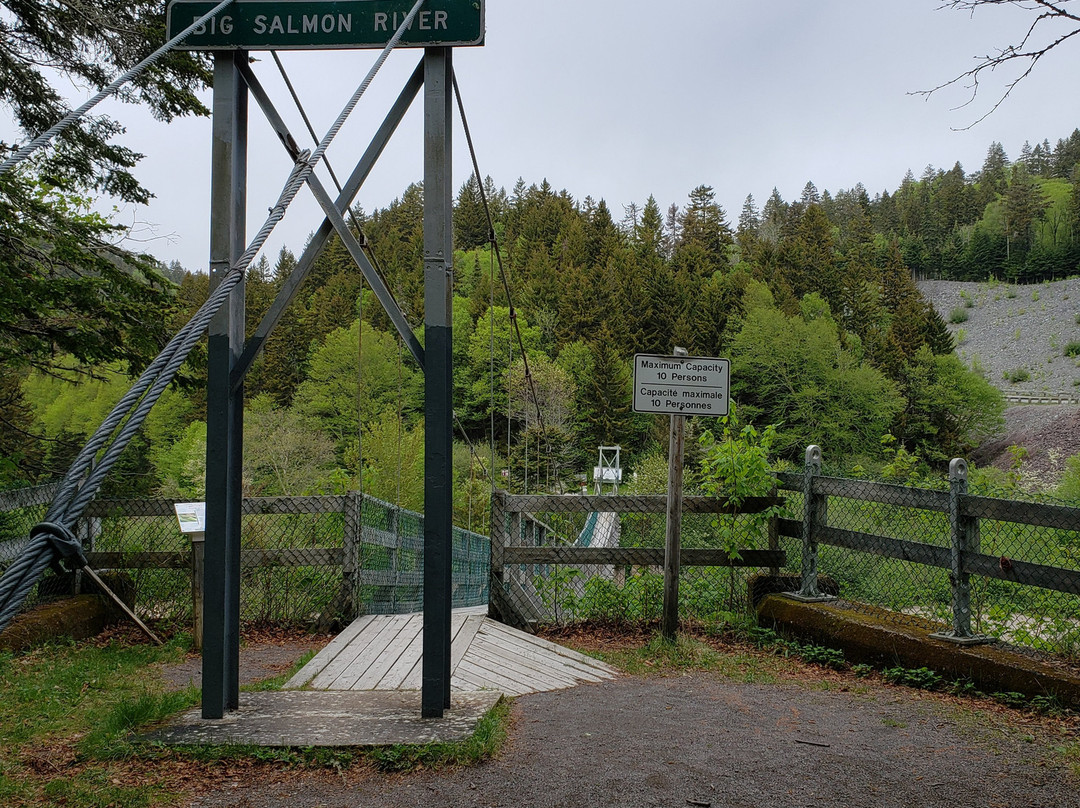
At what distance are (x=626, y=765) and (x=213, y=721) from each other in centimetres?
165

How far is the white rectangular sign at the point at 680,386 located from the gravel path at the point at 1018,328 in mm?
95119

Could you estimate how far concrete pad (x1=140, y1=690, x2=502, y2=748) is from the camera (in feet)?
9.87

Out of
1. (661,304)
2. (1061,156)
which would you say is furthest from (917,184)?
(661,304)

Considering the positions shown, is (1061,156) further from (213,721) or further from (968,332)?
(213,721)

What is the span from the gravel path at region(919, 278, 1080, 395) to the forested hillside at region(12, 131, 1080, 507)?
2956 cm

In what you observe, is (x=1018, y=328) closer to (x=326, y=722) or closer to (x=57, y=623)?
(x=57, y=623)

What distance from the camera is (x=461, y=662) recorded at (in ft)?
15.2

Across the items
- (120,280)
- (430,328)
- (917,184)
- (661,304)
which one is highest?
(917,184)

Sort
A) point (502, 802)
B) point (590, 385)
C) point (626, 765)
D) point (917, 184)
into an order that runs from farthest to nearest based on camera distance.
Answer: point (917, 184), point (590, 385), point (626, 765), point (502, 802)

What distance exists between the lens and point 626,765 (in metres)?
2.94

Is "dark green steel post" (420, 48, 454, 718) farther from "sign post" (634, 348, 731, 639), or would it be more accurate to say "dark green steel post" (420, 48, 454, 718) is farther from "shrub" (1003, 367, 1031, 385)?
"shrub" (1003, 367, 1031, 385)

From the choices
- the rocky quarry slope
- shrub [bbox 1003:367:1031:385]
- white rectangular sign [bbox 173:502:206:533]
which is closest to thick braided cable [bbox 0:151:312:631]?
white rectangular sign [bbox 173:502:206:533]

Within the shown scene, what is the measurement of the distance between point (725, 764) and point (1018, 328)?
118 metres

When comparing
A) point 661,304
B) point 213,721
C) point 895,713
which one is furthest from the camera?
point 661,304
